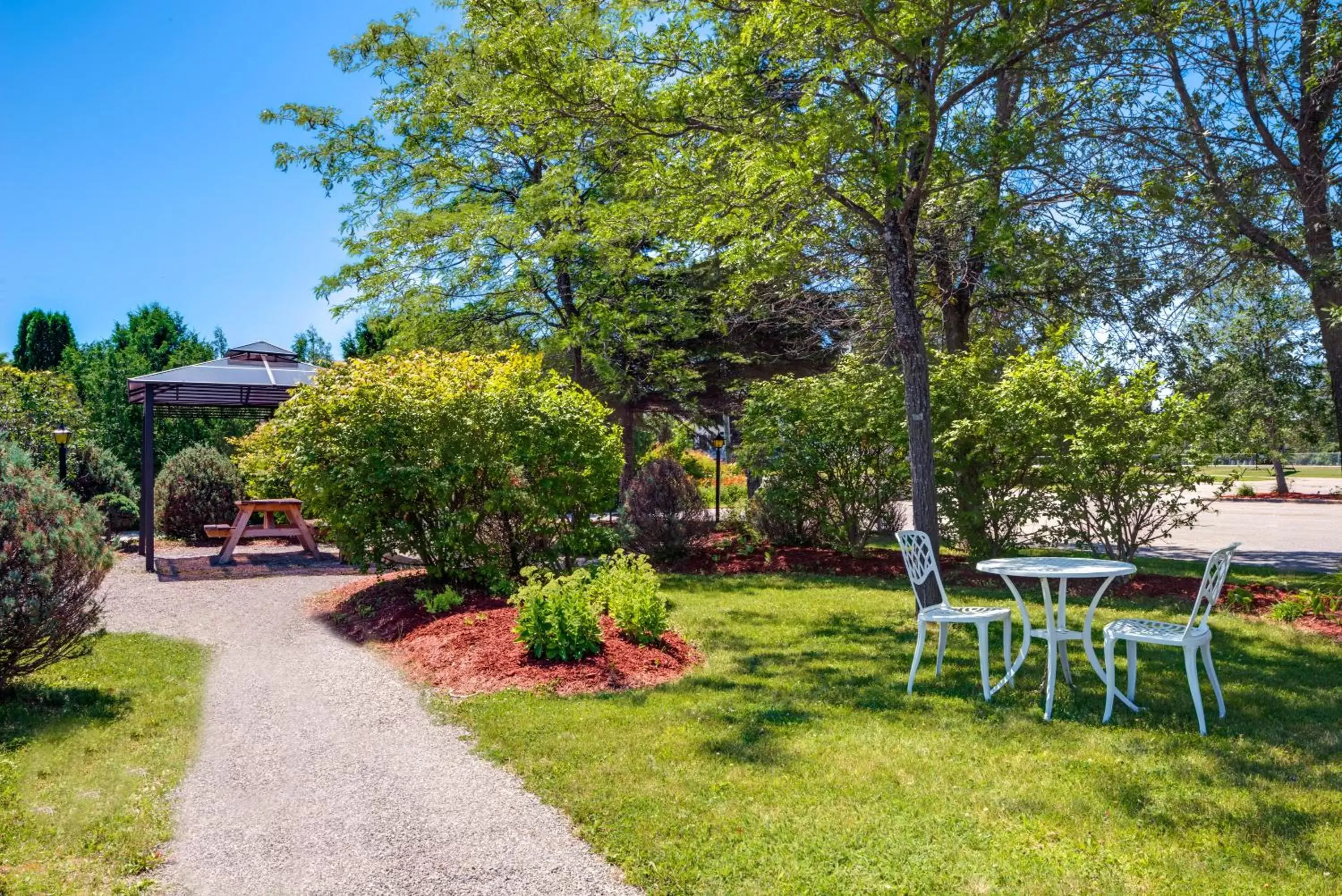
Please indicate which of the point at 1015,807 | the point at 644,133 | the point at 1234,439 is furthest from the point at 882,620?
the point at 1234,439

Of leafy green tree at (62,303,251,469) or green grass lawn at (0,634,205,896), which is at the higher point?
leafy green tree at (62,303,251,469)

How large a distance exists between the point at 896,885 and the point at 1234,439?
13.1 meters

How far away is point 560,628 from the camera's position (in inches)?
242

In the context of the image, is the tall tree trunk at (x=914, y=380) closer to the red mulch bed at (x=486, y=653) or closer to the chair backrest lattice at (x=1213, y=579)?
the red mulch bed at (x=486, y=653)

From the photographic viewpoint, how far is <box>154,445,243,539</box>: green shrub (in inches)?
626

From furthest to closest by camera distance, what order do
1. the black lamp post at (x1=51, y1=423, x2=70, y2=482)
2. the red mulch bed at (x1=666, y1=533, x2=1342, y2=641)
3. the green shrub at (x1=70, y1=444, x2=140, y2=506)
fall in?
1. the green shrub at (x1=70, y1=444, x2=140, y2=506)
2. the black lamp post at (x1=51, y1=423, x2=70, y2=482)
3. the red mulch bed at (x1=666, y1=533, x2=1342, y2=641)

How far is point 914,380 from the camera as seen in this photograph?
7.71m

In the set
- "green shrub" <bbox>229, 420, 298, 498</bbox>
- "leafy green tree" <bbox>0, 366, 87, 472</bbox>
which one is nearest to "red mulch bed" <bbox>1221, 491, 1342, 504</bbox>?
"green shrub" <bbox>229, 420, 298, 498</bbox>

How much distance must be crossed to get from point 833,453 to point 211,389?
10312 mm

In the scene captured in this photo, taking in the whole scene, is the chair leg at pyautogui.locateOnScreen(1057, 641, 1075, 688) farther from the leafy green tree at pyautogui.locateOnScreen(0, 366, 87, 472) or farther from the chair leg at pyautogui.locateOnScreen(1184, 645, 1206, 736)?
the leafy green tree at pyautogui.locateOnScreen(0, 366, 87, 472)

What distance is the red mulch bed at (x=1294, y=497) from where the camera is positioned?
27312mm

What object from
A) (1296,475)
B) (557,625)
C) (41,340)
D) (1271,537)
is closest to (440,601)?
(557,625)

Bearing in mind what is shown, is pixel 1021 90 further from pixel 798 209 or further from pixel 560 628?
pixel 560 628

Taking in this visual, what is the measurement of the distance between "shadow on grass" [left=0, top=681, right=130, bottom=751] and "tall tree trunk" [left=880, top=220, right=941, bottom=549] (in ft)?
20.0
